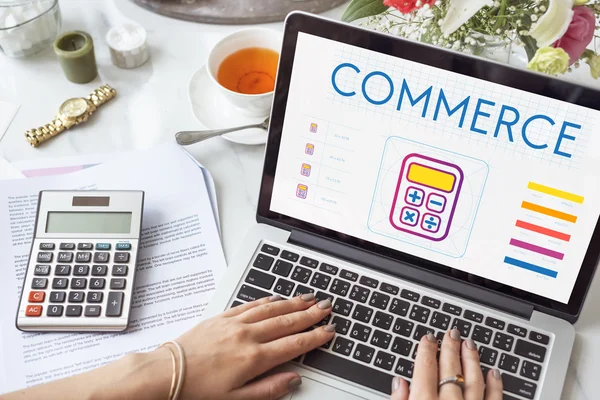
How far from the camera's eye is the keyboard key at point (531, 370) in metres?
0.65

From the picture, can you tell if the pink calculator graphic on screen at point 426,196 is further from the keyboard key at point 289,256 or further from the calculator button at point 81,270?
the calculator button at point 81,270

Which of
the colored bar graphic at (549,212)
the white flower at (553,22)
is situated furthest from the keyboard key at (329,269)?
the white flower at (553,22)

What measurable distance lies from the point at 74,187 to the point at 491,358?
0.53 meters

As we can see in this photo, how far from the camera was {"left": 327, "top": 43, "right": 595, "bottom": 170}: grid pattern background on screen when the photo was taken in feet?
2.02

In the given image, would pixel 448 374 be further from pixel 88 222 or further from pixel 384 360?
pixel 88 222

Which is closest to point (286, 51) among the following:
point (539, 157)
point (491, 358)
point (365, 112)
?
point (365, 112)

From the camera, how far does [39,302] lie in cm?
70

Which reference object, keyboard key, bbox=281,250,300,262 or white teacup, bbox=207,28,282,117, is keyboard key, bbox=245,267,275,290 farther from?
white teacup, bbox=207,28,282,117

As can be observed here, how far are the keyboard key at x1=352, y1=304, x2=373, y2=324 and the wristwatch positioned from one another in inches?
18.2

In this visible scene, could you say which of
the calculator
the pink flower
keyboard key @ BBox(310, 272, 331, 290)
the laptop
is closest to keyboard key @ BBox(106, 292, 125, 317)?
the calculator

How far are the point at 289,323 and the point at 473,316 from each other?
0.19 metres

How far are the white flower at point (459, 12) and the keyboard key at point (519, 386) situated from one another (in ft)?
1.12

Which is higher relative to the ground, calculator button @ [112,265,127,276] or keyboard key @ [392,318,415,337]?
keyboard key @ [392,318,415,337]

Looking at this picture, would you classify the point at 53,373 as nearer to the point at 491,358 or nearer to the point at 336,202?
the point at 336,202
